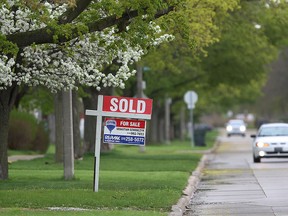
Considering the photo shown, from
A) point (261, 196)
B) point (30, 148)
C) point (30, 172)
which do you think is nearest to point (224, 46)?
point (30, 148)

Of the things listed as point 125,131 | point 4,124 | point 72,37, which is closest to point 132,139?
point 125,131

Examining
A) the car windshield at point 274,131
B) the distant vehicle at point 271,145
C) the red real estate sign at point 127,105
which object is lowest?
the distant vehicle at point 271,145

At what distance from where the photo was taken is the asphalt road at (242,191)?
639 inches

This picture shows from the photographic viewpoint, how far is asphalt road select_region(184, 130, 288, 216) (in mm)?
16219

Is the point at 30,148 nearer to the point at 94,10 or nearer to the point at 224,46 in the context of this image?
the point at 224,46

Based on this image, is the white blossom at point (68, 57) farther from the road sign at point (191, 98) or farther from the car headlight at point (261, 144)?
the road sign at point (191, 98)

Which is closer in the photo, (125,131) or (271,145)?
(125,131)

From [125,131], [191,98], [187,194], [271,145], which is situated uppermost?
[191,98]

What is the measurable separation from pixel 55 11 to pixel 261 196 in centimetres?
610

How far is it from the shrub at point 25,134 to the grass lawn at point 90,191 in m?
10.8

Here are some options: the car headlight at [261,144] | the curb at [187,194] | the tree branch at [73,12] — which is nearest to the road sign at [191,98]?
the car headlight at [261,144]

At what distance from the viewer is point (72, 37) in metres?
16.0

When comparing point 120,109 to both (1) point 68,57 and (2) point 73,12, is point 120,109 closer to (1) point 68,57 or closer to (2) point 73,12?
(1) point 68,57

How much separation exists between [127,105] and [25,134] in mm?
22252
